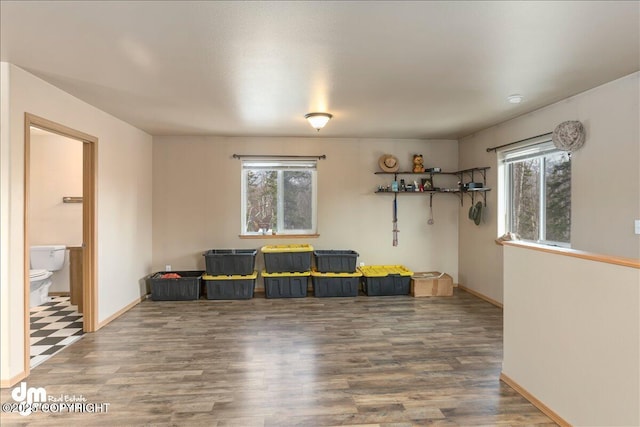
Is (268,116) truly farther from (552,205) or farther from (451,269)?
(451,269)

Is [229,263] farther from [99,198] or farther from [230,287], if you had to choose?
[99,198]

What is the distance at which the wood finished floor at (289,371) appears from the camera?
2168mm

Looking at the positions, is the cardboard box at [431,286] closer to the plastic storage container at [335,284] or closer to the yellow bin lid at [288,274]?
the plastic storage container at [335,284]

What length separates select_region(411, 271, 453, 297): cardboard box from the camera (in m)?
5.03

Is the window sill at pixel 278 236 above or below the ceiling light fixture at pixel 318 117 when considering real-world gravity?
below

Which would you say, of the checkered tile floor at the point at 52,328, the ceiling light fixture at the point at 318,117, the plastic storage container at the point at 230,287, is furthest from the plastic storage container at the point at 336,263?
the checkered tile floor at the point at 52,328

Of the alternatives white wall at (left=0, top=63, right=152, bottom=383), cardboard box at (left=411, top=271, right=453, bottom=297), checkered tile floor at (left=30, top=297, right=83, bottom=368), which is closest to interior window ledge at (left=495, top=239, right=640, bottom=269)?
cardboard box at (left=411, top=271, right=453, bottom=297)

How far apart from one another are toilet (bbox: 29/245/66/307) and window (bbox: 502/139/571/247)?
6.28 meters

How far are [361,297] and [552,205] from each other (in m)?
2.72

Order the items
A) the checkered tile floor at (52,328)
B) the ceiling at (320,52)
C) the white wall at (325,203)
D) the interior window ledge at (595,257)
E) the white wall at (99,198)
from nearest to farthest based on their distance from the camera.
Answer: the interior window ledge at (595,257), the ceiling at (320,52), the white wall at (99,198), the checkered tile floor at (52,328), the white wall at (325,203)

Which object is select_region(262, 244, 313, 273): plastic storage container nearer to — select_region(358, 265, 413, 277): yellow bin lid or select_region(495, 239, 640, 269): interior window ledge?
select_region(358, 265, 413, 277): yellow bin lid

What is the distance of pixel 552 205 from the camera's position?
3807 millimetres

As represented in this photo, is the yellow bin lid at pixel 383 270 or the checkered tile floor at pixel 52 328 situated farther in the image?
the yellow bin lid at pixel 383 270

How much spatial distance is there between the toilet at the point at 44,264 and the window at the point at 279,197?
8.69 feet
